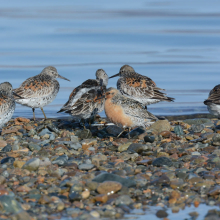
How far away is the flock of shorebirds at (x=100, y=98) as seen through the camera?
948 cm

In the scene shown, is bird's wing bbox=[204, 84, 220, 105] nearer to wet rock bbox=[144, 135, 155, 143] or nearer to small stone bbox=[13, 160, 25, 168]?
wet rock bbox=[144, 135, 155, 143]

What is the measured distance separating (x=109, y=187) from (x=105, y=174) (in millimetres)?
429

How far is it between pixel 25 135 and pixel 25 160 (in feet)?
8.40

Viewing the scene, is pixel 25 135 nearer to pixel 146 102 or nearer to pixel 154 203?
pixel 146 102

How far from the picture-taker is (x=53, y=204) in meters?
5.66

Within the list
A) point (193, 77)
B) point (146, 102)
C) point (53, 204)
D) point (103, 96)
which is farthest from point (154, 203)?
point (193, 77)

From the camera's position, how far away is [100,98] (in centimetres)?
1017

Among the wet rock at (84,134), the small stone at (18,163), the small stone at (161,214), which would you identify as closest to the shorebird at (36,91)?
the wet rock at (84,134)

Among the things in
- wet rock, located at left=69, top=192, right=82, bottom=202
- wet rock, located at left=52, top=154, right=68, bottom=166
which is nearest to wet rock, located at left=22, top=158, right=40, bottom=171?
wet rock, located at left=52, top=154, right=68, bottom=166

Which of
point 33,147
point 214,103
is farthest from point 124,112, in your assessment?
point 214,103

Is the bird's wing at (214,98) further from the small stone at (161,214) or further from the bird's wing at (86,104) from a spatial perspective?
the small stone at (161,214)

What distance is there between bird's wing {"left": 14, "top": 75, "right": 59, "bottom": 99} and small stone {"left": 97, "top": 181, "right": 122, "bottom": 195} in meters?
6.35

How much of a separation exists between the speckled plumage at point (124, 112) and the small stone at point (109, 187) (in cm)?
339

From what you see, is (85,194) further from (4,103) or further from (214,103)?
(214,103)
